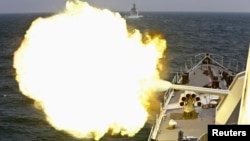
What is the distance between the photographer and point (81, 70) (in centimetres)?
1509

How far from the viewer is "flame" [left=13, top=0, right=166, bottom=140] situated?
1520cm

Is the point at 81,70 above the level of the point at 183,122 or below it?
above

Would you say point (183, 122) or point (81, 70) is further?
point (183, 122)

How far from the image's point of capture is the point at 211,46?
11931 centimetres

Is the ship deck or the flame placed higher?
the flame

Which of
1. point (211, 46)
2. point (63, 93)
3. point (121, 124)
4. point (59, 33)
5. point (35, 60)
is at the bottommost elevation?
point (211, 46)

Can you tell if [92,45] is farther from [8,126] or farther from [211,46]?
[211,46]

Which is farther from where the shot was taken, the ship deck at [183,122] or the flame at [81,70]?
the ship deck at [183,122]

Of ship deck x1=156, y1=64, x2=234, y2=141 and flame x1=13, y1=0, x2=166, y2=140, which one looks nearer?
flame x1=13, y1=0, x2=166, y2=140

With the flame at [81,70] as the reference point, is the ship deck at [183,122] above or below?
below

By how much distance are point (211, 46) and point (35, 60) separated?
10810 cm

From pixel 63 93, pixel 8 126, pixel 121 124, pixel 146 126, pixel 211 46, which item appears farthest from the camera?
pixel 211 46

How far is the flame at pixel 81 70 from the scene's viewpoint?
15195mm

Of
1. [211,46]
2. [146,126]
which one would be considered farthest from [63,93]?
[211,46]
